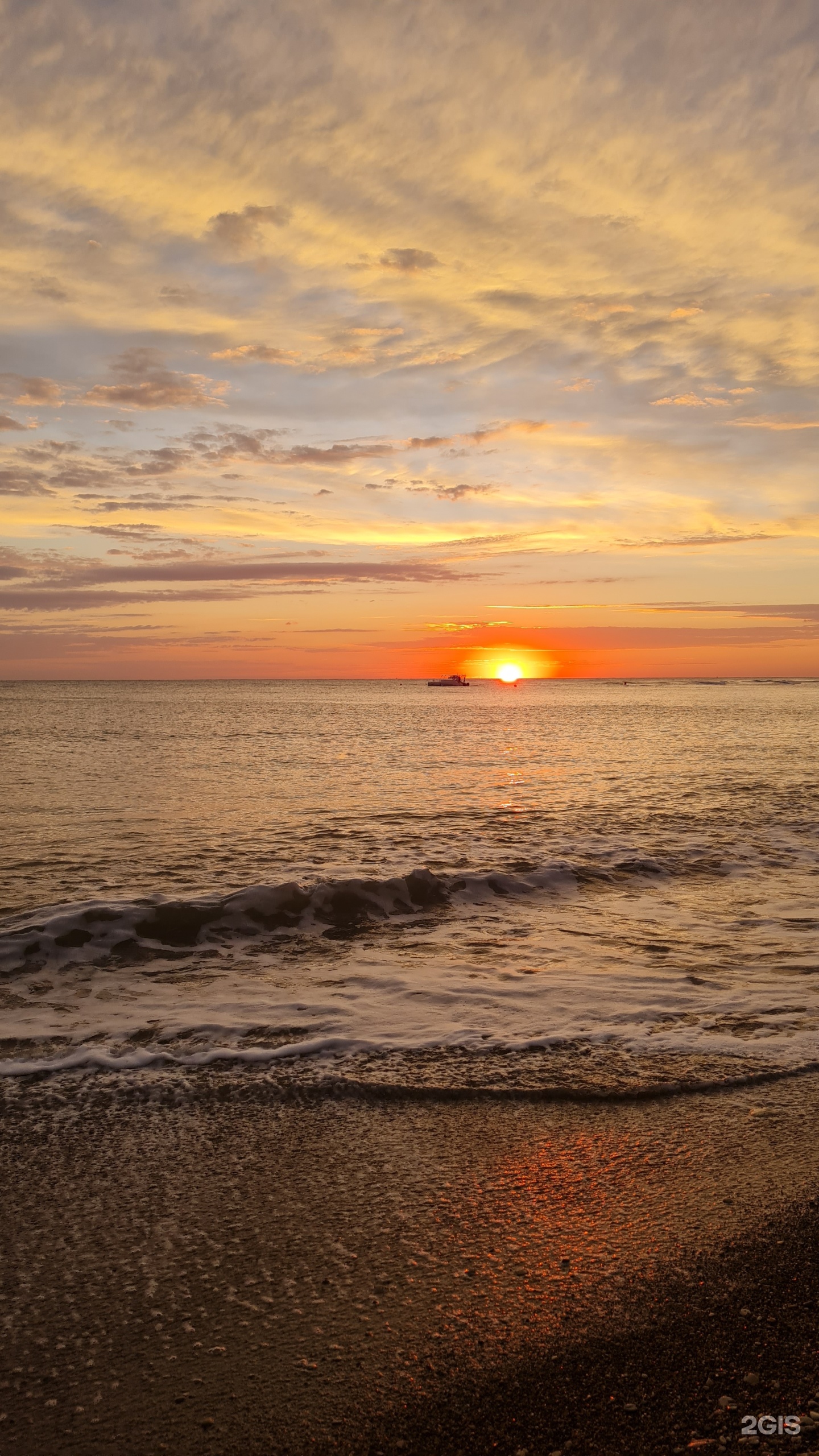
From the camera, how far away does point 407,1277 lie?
3.92 metres

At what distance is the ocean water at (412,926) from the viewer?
680 cm

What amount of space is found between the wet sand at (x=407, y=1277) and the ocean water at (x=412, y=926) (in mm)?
989

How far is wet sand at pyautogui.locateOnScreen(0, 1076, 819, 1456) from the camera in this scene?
3137mm

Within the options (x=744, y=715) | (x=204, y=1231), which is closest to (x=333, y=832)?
(x=204, y=1231)

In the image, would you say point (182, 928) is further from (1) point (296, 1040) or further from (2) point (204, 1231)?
(2) point (204, 1231)

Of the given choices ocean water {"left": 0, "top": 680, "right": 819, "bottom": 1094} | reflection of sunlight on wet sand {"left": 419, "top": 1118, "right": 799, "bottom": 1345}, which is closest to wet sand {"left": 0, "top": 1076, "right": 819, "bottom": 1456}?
reflection of sunlight on wet sand {"left": 419, "top": 1118, "right": 799, "bottom": 1345}

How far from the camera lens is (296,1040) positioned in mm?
7070

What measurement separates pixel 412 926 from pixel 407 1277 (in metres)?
7.34

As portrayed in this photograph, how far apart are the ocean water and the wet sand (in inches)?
38.9
